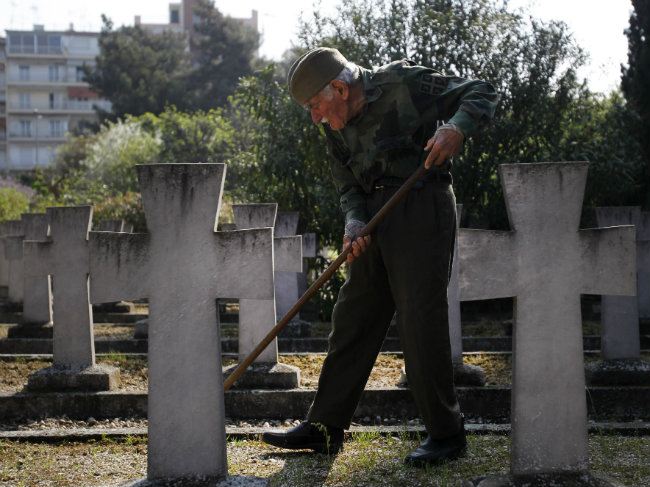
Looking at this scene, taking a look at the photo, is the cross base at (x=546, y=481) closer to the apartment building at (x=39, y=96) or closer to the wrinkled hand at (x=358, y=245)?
the wrinkled hand at (x=358, y=245)

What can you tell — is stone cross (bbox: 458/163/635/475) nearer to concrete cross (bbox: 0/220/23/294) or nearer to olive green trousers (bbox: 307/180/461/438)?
olive green trousers (bbox: 307/180/461/438)

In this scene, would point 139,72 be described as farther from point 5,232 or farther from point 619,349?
point 619,349

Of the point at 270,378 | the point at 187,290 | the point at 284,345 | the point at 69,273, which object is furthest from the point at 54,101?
the point at 187,290

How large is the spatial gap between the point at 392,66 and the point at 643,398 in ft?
11.2

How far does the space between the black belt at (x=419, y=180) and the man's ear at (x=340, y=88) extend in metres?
0.47

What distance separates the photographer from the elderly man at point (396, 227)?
4090 millimetres

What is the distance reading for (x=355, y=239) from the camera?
427cm

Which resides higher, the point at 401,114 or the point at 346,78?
the point at 346,78

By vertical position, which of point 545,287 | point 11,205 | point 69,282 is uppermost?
point 11,205

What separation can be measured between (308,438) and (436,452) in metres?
0.71

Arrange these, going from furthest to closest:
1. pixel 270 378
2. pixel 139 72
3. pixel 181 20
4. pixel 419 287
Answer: pixel 181 20
pixel 139 72
pixel 270 378
pixel 419 287

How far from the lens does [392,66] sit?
4.26m

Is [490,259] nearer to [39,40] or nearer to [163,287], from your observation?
[163,287]

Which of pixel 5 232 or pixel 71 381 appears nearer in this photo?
pixel 71 381
